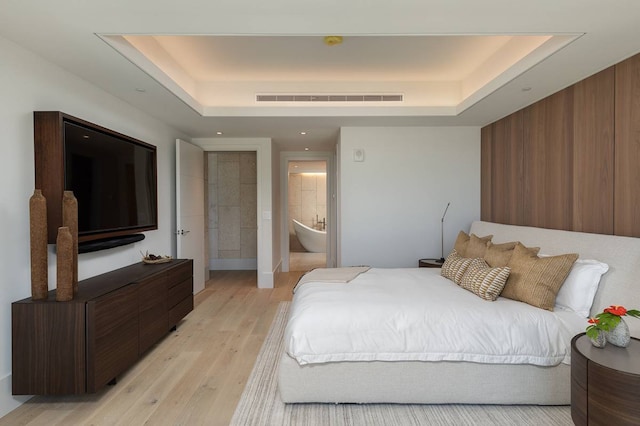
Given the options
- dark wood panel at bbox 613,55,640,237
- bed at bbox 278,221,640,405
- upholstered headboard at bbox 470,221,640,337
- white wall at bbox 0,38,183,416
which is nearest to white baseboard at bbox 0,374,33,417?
white wall at bbox 0,38,183,416

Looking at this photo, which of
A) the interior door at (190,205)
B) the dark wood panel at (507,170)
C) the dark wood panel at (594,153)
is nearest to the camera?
the dark wood panel at (594,153)

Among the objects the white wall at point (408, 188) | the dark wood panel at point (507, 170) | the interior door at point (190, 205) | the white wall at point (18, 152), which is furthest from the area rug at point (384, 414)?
the interior door at point (190, 205)

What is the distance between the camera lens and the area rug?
1958 millimetres

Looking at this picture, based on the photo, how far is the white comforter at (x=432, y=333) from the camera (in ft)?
6.64

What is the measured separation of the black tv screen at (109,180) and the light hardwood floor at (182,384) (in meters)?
1.11

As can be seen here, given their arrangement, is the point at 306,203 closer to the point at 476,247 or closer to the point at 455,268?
the point at 476,247

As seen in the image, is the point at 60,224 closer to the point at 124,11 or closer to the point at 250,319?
the point at 124,11

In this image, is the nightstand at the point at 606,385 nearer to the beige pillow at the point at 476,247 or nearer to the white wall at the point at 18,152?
the beige pillow at the point at 476,247

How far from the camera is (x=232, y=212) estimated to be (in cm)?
678

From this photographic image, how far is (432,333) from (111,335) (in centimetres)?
207

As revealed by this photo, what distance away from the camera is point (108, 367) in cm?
222

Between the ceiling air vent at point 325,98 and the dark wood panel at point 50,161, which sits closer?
the dark wood panel at point 50,161

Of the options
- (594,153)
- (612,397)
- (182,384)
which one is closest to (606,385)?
(612,397)

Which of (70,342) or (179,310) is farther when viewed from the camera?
(179,310)
